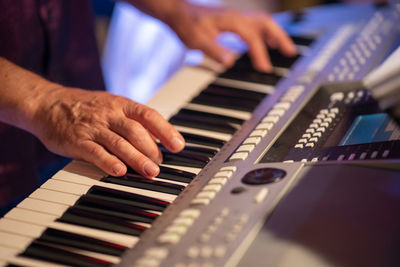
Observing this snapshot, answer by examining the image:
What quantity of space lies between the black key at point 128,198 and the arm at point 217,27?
819 mm

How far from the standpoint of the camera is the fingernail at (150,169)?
3.44ft

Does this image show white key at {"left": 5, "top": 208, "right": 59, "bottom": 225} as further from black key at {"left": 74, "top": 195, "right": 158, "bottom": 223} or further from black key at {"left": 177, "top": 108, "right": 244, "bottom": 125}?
black key at {"left": 177, "top": 108, "right": 244, "bottom": 125}

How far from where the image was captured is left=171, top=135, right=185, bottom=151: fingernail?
3.57 ft

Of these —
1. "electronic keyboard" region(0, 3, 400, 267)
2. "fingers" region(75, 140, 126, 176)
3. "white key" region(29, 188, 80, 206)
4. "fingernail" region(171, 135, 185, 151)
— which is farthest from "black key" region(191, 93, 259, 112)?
"white key" region(29, 188, 80, 206)

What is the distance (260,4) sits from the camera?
3.87m

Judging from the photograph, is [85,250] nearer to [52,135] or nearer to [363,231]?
[52,135]

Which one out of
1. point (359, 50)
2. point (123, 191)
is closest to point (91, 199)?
point (123, 191)

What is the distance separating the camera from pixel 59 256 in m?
0.84

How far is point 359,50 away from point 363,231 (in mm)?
948

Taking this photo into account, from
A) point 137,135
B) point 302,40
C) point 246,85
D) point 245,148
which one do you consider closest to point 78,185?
point 137,135

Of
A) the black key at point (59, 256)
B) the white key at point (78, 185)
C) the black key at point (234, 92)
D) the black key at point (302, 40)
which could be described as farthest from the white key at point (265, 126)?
the black key at point (302, 40)

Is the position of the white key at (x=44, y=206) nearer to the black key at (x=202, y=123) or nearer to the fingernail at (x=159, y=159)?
the fingernail at (x=159, y=159)

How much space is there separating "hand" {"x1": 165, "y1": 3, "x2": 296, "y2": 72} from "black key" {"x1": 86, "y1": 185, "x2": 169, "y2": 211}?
2.71ft

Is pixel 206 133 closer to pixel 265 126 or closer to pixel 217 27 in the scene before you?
pixel 265 126
